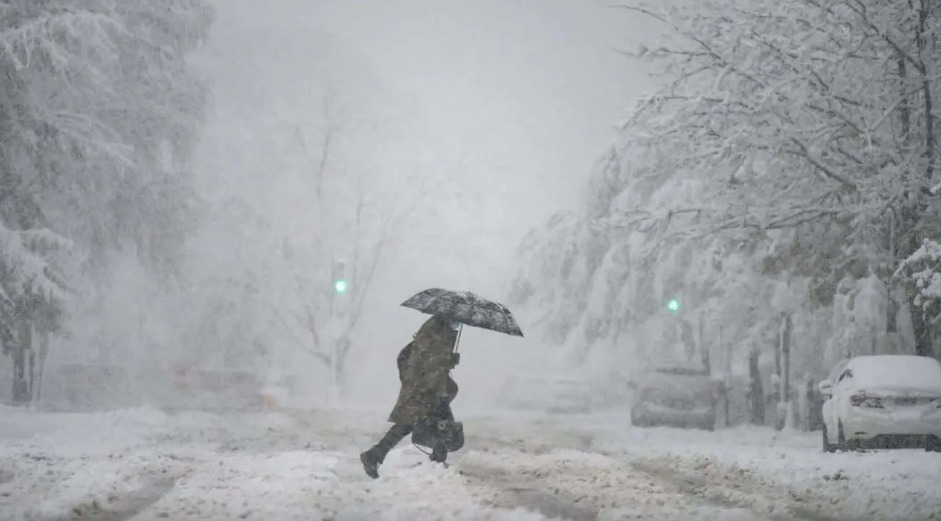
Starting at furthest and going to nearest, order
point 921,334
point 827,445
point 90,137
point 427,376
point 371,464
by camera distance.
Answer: point 90,137 < point 921,334 < point 827,445 < point 427,376 < point 371,464

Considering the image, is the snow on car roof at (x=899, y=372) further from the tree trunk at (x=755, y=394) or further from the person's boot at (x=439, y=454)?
the tree trunk at (x=755, y=394)

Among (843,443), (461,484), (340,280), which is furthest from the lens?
(340,280)

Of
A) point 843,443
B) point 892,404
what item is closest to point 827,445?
point 843,443

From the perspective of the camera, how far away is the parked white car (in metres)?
13.6

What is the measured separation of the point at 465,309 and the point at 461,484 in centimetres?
183

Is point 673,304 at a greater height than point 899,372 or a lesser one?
greater

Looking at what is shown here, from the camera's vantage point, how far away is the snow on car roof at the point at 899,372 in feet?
45.5

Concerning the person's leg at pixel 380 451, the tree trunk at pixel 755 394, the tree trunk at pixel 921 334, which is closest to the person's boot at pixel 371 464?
the person's leg at pixel 380 451

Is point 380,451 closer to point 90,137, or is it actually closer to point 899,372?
point 899,372

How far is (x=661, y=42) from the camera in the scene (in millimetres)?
17781

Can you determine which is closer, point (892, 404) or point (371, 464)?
point (371, 464)

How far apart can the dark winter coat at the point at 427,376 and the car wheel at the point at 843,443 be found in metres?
6.63

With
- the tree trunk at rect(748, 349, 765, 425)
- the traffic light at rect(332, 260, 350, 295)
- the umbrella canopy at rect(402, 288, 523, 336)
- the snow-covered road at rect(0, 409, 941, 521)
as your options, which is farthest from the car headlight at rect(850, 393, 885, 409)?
the traffic light at rect(332, 260, 350, 295)

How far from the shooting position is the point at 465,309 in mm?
10773
